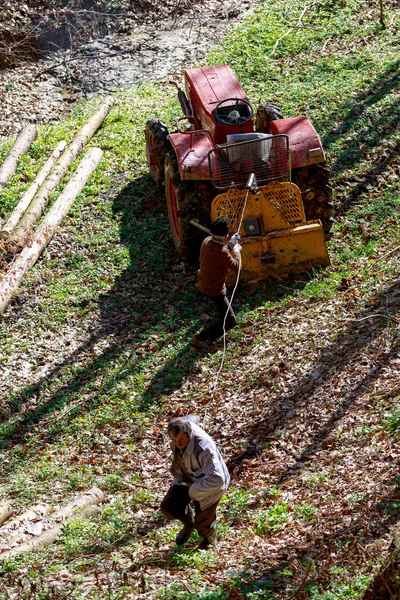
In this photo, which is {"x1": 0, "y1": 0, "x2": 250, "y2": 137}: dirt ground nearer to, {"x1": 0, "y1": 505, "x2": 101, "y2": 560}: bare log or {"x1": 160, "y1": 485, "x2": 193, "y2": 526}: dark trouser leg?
{"x1": 0, "y1": 505, "x2": 101, "y2": 560}: bare log

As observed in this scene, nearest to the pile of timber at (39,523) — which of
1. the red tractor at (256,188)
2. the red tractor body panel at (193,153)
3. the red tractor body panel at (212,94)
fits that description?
the red tractor at (256,188)

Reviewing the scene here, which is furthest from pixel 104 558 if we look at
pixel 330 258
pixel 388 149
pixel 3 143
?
pixel 3 143

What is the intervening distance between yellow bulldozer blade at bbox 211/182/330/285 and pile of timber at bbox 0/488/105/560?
3.94 meters

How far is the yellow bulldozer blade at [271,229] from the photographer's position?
1066cm

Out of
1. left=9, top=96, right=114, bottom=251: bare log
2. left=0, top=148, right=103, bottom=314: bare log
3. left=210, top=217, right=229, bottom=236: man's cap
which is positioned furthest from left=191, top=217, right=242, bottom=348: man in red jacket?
left=9, top=96, right=114, bottom=251: bare log

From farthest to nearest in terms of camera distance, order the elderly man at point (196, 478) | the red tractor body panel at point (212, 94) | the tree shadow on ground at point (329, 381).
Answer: the red tractor body panel at point (212, 94) < the tree shadow on ground at point (329, 381) < the elderly man at point (196, 478)

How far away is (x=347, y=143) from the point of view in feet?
45.8

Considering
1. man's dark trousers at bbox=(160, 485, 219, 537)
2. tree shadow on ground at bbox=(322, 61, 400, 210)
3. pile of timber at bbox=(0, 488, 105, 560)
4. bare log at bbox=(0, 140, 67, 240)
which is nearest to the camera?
man's dark trousers at bbox=(160, 485, 219, 537)

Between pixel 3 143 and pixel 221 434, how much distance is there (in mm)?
9597

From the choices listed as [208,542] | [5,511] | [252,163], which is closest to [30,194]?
[252,163]

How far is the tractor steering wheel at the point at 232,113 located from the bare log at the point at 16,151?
15.3ft

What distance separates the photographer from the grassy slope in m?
6.45

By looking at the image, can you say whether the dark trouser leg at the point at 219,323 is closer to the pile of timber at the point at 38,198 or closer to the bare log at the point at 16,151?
the pile of timber at the point at 38,198

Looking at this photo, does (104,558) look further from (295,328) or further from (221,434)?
(295,328)
